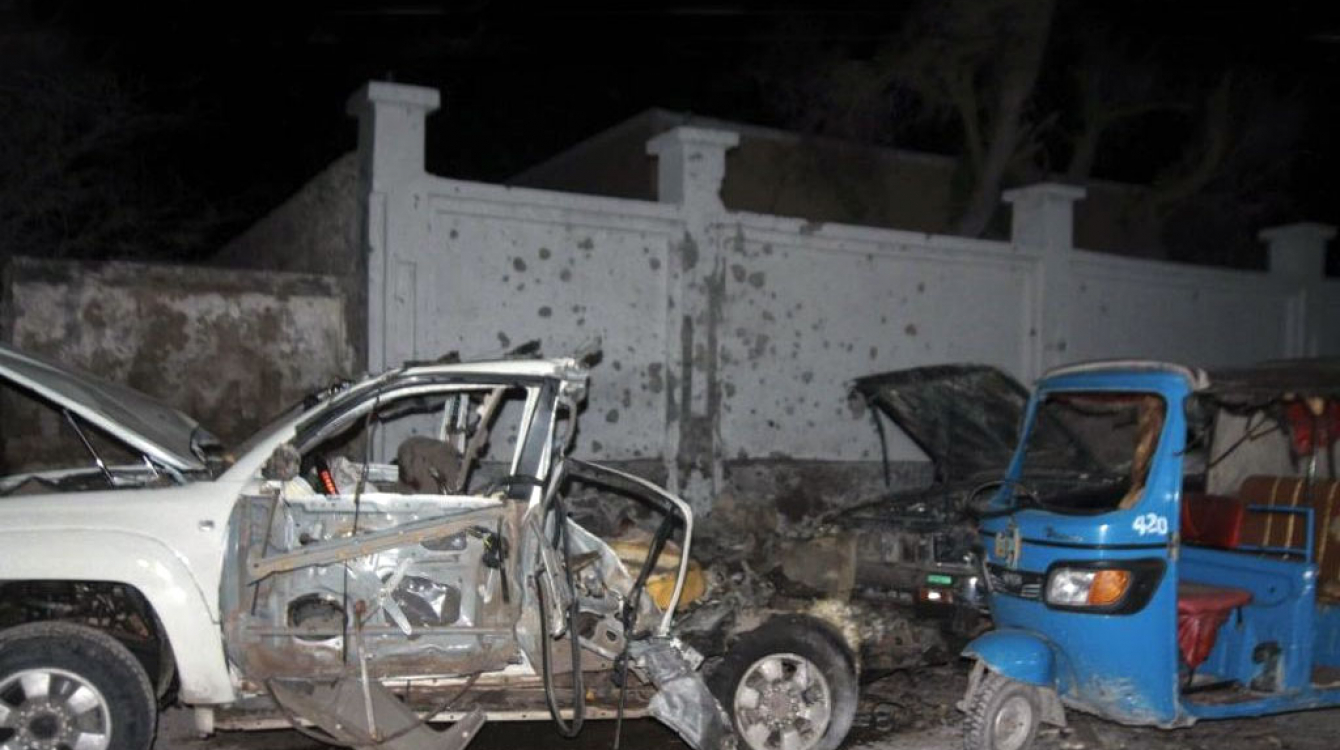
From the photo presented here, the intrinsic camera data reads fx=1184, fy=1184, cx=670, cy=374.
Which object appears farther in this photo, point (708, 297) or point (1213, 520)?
point (708, 297)

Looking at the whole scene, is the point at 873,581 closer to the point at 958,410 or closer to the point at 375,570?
the point at 958,410

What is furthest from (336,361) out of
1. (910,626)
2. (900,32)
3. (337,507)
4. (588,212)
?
(900,32)

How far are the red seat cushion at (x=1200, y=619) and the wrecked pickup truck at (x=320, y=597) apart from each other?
243cm

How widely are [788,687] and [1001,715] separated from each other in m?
1.02

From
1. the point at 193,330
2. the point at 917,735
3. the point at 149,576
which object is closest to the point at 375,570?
the point at 149,576

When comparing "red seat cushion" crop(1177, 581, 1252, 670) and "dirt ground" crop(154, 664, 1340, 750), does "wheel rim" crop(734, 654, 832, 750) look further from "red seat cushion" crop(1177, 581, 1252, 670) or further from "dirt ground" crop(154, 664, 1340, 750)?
"red seat cushion" crop(1177, 581, 1252, 670)

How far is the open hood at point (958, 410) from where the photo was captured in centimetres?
892

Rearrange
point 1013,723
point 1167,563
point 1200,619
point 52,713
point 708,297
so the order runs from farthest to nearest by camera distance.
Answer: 1. point 708,297
2. point 1200,619
3. point 1013,723
4. point 1167,563
5. point 52,713

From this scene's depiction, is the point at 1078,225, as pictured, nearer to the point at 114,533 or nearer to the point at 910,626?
the point at 910,626

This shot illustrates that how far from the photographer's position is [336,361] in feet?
31.8

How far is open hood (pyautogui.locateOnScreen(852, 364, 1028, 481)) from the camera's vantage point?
8.92 metres

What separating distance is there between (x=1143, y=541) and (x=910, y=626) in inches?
70.5

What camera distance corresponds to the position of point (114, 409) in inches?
228

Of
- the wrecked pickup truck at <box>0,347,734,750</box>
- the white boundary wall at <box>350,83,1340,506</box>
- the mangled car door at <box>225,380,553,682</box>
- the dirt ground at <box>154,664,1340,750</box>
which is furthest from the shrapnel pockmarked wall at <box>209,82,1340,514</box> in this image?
the mangled car door at <box>225,380,553,682</box>
